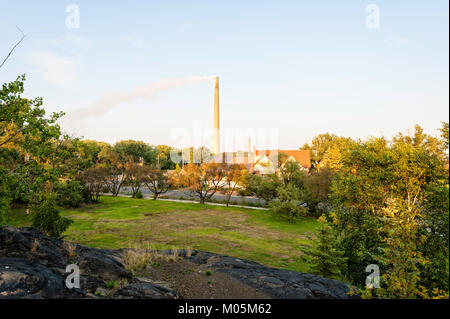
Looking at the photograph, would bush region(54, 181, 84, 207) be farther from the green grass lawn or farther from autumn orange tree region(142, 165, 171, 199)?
autumn orange tree region(142, 165, 171, 199)

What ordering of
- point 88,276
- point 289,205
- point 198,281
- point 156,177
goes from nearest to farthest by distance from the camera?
point 88,276 < point 198,281 < point 289,205 < point 156,177

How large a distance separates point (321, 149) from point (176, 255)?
7100cm

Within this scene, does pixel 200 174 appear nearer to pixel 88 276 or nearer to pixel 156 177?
pixel 156 177

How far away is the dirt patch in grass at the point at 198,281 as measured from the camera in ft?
27.8

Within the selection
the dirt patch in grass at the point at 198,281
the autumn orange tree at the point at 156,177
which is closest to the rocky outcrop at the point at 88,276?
the dirt patch in grass at the point at 198,281

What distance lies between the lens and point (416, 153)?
9.39 metres

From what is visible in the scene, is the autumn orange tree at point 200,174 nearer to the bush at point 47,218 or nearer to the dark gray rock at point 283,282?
the bush at point 47,218

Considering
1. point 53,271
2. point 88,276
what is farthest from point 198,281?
point 53,271

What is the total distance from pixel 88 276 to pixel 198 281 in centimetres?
379

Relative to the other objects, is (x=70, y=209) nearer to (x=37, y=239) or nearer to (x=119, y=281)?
(x=37, y=239)

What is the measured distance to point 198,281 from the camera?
30.9 feet

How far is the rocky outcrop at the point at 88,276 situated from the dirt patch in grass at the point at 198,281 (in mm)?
365
